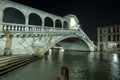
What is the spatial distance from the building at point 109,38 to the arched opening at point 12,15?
35525 mm

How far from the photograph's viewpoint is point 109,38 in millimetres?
54438

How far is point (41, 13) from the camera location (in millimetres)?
26172

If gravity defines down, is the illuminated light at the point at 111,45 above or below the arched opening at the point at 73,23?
below

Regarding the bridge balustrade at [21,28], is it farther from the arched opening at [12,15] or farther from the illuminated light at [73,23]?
the illuminated light at [73,23]

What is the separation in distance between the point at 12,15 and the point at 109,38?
1536 inches

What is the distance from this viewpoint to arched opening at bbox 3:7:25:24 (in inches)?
878

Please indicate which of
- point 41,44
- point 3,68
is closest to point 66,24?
point 41,44

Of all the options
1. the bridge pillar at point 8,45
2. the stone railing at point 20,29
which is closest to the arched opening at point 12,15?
the stone railing at point 20,29

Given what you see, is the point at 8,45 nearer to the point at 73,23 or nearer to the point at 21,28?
the point at 21,28

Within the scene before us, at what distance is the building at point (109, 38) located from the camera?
51906mm

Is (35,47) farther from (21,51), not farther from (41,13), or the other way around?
(41,13)

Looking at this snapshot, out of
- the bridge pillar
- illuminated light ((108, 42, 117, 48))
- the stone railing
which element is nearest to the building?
illuminated light ((108, 42, 117, 48))

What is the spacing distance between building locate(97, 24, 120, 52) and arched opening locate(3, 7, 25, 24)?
35525mm

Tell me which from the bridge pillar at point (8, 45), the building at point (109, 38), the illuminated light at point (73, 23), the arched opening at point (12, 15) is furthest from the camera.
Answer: the building at point (109, 38)
